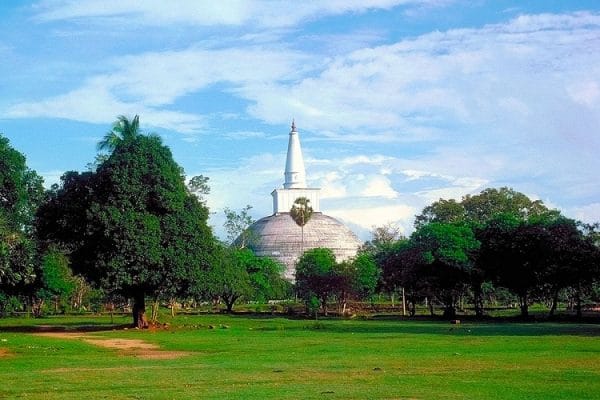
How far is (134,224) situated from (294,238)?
84575 millimetres

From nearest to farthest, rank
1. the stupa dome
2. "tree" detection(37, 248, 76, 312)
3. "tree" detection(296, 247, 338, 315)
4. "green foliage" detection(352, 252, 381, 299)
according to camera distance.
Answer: "tree" detection(37, 248, 76, 312)
"green foliage" detection(352, 252, 381, 299)
"tree" detection(296, 247, 338, 315)
the stupa dome

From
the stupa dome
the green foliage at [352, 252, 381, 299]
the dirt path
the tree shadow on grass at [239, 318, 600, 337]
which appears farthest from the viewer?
the stupa dome

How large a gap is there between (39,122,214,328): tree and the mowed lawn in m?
10.9

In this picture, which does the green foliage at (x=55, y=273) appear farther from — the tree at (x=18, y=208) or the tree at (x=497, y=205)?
the tree at (x=497, y=205)

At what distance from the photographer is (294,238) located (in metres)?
136

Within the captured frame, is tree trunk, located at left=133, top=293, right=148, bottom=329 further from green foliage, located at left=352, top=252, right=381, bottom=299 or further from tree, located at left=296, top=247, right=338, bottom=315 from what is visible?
green foliage, located at left=352, top=252, right=381, bottom=299

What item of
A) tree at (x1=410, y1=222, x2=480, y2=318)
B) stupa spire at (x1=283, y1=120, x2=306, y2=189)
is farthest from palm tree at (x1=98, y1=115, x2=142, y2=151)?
stupa spire at (x1=283, y1=120, x2=306, y2=189)

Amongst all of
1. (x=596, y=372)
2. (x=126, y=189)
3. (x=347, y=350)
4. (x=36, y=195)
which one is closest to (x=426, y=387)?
(x=596, y=372)

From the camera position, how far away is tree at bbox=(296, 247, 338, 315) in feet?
273

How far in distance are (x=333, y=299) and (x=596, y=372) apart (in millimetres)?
74563

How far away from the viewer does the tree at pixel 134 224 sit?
52.1 meters

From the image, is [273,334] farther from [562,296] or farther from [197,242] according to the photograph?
[562,296]

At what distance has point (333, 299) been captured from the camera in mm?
97000

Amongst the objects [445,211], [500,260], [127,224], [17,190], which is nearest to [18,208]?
[17,190]
